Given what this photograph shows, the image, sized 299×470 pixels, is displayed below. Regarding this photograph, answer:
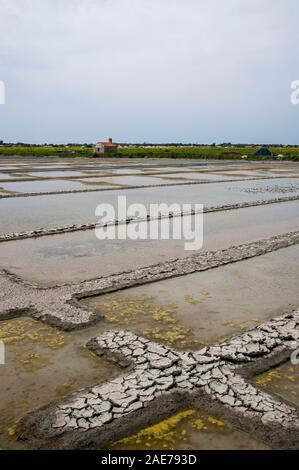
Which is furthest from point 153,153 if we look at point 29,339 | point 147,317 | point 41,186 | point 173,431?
point 173,431

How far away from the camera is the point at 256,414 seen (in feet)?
10.5

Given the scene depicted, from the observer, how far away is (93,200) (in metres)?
15.4

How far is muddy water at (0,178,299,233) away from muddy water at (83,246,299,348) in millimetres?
5273

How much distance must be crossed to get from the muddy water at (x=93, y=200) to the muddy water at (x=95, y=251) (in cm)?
190

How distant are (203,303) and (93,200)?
1047cm

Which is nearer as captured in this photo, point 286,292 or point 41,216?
point 286,292

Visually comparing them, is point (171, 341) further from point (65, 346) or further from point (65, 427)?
point (65, 427)

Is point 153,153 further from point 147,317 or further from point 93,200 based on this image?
point 147,317

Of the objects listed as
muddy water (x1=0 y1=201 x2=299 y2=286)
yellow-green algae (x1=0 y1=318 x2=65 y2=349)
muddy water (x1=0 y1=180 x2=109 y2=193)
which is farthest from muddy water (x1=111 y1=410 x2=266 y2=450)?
muddy water (x1=0 y1=180 x2=109 y2=193)

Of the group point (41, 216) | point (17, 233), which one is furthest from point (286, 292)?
point (41, 216)

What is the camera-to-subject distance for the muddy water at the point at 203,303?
464cm
